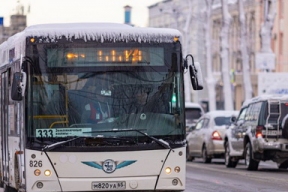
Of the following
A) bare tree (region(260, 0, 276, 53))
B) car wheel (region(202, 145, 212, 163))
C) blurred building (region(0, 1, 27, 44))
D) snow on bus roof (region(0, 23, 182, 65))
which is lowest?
car wheel (region(202, 145, 212, 163))

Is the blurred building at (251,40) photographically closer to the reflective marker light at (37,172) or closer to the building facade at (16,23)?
the building facade at (16,23)

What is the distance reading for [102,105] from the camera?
14773 mm

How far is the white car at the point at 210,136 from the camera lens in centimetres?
3206

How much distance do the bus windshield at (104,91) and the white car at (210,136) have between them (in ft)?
54.9

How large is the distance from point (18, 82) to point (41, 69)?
43 centimetres

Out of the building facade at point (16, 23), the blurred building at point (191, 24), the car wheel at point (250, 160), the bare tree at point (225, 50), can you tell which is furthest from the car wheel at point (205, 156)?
the blurred building at point (191, 24)

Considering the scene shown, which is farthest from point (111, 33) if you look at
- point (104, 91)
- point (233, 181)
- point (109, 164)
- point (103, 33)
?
point (233, 181)

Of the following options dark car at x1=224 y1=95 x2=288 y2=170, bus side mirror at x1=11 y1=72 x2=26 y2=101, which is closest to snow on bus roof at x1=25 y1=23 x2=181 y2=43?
bus side mirror at x1=11 y1=72 x2=26 y2=101

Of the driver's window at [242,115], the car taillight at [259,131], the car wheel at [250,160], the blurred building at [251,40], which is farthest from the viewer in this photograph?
the blurred building at [251,40]

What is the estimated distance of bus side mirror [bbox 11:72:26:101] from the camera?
14445 mm

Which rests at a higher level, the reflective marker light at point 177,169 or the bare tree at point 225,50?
the bare tree at point 225,50

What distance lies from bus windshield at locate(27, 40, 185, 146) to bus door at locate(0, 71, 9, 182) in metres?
2.08

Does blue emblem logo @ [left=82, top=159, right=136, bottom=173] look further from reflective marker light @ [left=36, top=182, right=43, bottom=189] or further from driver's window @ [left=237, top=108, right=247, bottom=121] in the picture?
driver's window @ [left=237, top=108, right=247, bottom=121]

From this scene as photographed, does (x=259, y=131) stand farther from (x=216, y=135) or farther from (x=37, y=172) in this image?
(x=37, y=172)
